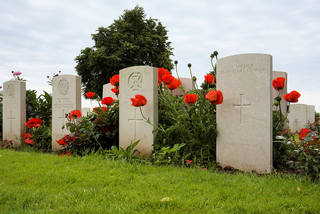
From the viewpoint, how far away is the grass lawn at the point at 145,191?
2.29 metres

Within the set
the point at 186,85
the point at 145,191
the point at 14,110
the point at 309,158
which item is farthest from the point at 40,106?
the point at 309,158

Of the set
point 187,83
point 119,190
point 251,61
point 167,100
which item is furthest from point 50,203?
point 187,83

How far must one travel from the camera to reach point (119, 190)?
2.71m

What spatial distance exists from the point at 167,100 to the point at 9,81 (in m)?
5.47

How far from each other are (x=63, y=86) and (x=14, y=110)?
2.31 meters

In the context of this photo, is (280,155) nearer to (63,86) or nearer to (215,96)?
(215,96)

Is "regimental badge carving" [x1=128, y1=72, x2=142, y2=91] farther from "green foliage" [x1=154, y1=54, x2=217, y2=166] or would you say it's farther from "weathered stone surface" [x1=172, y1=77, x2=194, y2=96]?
"weathered stone surface" [x1=172, y1=77, x2=194, y2=96]

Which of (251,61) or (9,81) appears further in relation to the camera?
(9,81)

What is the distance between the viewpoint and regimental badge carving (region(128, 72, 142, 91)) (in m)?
4.80

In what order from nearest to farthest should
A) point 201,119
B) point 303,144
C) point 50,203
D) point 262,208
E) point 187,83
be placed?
point 262,208 → point 50,203 → point 303,144 → point 201,119 → point 187,83

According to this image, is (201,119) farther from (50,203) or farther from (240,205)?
(50,203)

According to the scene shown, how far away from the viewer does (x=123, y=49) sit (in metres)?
20.5

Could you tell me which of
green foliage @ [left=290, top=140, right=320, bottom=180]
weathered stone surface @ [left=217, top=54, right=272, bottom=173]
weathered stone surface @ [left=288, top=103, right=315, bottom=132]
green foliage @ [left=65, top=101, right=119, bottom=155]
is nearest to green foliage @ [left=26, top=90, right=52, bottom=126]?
green foliage @ [left=65, top=101, right=119, bottom=155]

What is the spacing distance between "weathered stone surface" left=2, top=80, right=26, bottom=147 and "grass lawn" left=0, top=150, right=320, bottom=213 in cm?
397
